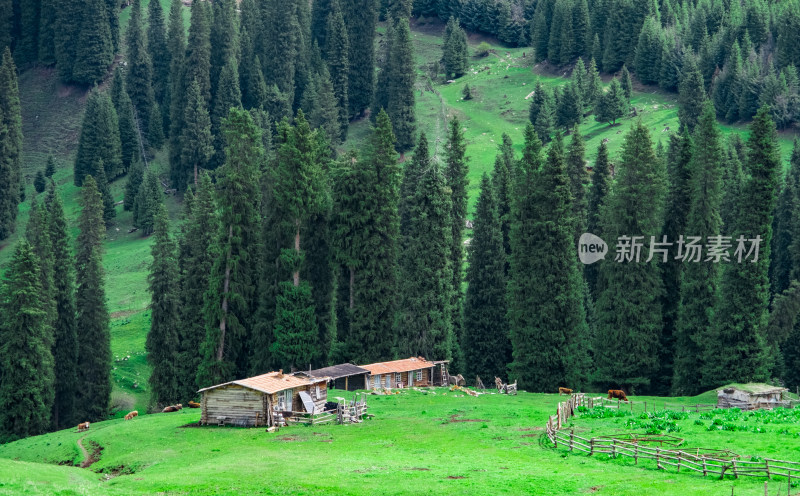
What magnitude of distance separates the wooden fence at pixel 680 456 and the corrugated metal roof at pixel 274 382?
56.9 ft

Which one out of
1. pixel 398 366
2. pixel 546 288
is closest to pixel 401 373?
pixel 398 366

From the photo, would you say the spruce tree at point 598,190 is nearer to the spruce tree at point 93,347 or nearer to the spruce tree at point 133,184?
the spruce tree at point 93,347

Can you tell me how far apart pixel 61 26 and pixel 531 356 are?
391 ft

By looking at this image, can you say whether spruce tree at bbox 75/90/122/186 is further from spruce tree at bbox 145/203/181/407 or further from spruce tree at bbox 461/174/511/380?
spruce tree at bbox 461/174/511/380

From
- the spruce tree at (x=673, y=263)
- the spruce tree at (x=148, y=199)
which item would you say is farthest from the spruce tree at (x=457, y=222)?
the spruce tree at (x=148, y=199)

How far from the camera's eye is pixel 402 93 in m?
141

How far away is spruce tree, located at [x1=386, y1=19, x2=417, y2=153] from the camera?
140750 mm

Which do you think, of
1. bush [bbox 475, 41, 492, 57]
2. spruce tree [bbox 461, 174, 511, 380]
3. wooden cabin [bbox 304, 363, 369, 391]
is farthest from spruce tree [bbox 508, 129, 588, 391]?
bush [bbox 475, 41, 492, 57]

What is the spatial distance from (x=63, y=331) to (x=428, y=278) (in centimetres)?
3266

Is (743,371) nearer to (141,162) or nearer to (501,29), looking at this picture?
(141,162)

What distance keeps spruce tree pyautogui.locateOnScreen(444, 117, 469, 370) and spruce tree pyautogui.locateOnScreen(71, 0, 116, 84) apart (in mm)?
92244

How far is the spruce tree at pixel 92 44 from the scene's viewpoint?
559 ft

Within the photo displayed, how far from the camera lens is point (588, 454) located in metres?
51.0

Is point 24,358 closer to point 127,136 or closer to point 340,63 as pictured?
point 127,136
